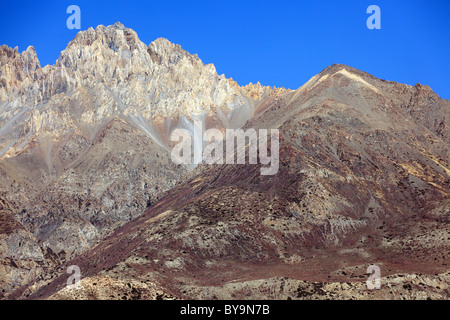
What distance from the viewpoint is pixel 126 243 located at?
166 m

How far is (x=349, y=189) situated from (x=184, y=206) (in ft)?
158

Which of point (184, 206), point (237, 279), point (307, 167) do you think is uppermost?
point (307, 167)
